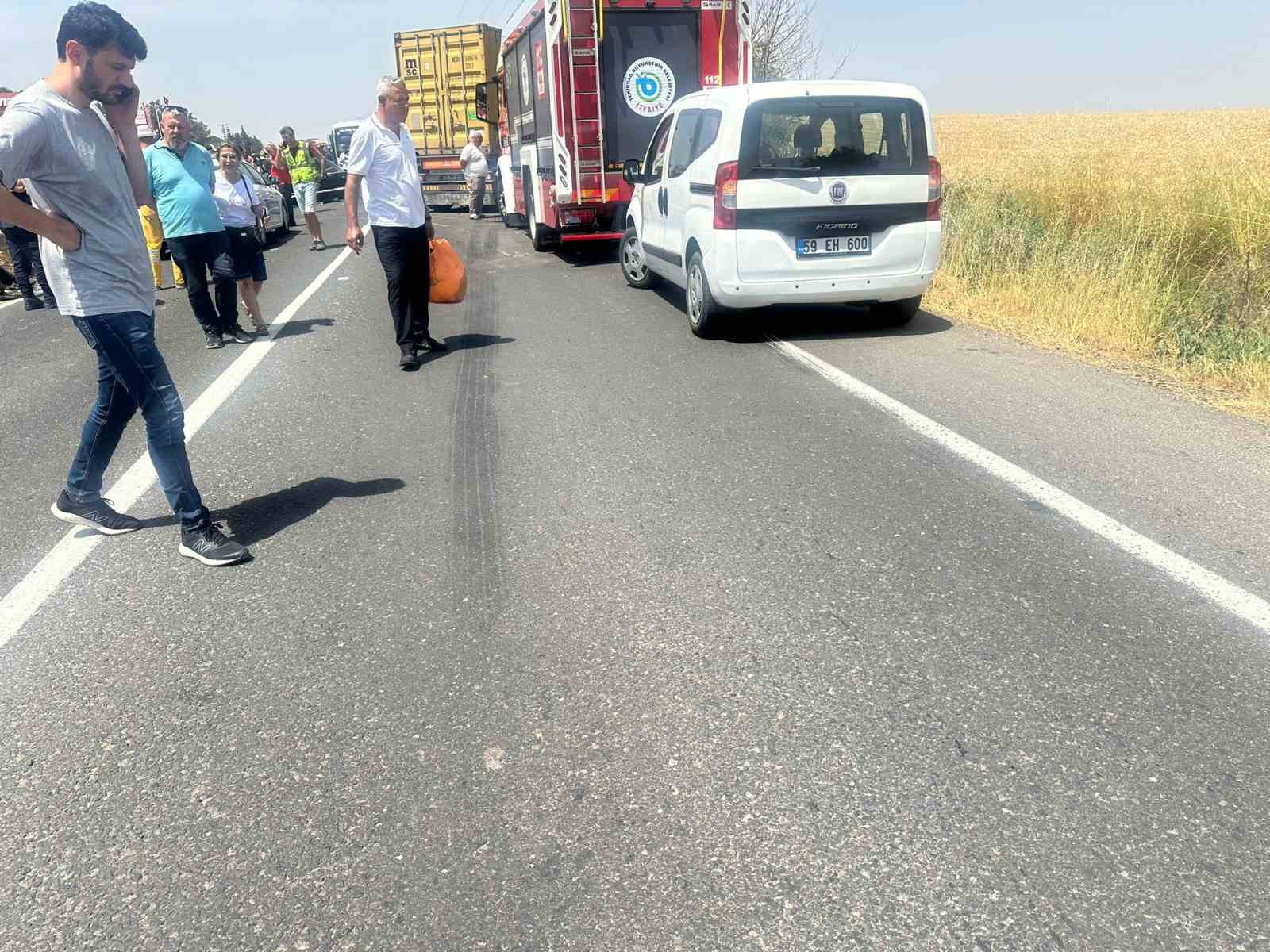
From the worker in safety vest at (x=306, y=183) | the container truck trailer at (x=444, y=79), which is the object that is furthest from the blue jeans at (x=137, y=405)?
the container truck trailer at (x=444, y=79)

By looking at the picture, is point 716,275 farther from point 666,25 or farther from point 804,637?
point 666,25

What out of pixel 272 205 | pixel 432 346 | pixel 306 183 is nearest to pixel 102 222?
pixel 432 346

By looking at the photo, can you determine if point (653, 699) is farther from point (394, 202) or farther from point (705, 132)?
point (705, 132)

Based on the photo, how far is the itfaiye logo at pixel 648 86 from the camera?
11.9 metres

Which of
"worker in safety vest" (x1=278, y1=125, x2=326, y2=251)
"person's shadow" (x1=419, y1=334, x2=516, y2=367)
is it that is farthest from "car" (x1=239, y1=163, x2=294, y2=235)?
"person's shadow" (x1=419, y1=334, x2=516, y2=367)

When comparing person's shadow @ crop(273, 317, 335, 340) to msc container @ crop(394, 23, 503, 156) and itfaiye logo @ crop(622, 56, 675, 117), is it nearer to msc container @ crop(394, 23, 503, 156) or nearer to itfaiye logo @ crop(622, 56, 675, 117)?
itfaiye logo @ crop(622, 56, 675, 117)

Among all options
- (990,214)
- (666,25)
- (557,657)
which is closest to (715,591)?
(557,657)

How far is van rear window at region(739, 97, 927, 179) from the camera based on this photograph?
7000 millimetres

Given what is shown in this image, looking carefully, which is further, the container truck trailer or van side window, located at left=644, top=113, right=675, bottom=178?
the container truck trailer

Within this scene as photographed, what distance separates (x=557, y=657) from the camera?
3061mm

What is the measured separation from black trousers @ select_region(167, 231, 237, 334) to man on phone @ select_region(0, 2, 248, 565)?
404 centimetres

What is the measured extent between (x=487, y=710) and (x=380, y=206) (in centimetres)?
486

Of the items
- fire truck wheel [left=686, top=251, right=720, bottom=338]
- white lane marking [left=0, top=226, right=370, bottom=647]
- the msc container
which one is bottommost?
white lane marking [left=0, top=226, right=370, bottom=647]


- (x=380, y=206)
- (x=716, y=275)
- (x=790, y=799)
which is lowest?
(x=790, y=799)
